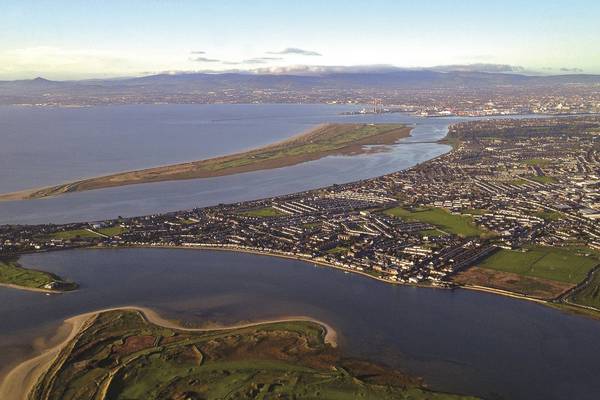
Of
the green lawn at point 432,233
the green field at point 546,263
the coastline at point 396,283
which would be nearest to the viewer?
the coastline at point 396,283

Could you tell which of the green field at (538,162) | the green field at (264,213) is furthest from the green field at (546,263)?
the green field at (538,162)

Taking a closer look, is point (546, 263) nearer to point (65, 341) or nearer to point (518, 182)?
point (518, 182)

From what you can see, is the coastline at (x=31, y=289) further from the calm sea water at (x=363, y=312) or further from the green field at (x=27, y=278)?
the calm sea water at (x=363, y=312)

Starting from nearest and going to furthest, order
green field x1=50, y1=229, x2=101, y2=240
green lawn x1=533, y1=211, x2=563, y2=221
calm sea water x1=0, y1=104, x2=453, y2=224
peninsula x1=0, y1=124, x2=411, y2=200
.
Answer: green field x1=50, y1=229, x2=101, y2=240 → green lawn x1=533, y1=211, x2=563, y2=221 → calm sea water x1=0, y1=104, x2=453, y2=224 → peninsula x1=0, y1=124, x2=411, y2=200

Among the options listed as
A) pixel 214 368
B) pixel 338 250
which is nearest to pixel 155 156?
pixel 338 250

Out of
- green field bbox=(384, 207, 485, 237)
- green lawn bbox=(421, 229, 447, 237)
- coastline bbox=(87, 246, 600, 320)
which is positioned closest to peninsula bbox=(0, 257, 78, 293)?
coastline bbox=(87, 246, 600, 320)

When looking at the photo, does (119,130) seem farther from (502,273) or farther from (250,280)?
A: (502,273)

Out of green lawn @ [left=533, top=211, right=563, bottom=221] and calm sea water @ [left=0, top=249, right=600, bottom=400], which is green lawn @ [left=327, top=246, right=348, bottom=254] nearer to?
calm sea water @ [left=0, top=249, right=600, bottom=400]

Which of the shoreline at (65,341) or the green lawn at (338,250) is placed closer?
the shoreline at (65,341)
